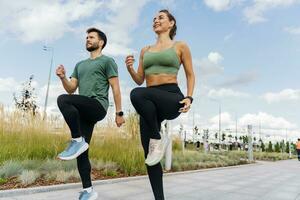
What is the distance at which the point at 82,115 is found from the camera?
2.71 m

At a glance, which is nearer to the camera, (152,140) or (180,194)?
(152,140)

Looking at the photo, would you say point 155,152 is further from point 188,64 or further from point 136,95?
point 188,64

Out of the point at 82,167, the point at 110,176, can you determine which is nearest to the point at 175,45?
the point at 82,167

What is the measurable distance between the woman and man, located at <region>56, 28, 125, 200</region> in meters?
0.32

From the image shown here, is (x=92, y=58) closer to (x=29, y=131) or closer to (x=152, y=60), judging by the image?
(x=152, y=60)

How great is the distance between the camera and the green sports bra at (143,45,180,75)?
2.49 meters

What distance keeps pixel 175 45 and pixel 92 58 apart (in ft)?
2.81

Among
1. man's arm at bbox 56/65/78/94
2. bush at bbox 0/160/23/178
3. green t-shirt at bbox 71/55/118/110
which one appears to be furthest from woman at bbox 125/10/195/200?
bush at bbox 0/160/23/178

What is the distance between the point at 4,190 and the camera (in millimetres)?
→ 3941

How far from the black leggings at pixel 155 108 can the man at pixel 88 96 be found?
45 centimetres

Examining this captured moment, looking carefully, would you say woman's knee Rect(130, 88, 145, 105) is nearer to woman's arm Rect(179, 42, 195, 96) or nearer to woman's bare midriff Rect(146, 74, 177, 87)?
woman's bare midriff Rect(146, 74, 177, 87)

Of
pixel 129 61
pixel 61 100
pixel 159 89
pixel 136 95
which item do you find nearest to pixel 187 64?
pixel 159 89

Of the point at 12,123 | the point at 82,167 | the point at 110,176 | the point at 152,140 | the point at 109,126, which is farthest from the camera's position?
the point at 109,126

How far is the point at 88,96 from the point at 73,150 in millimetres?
513
